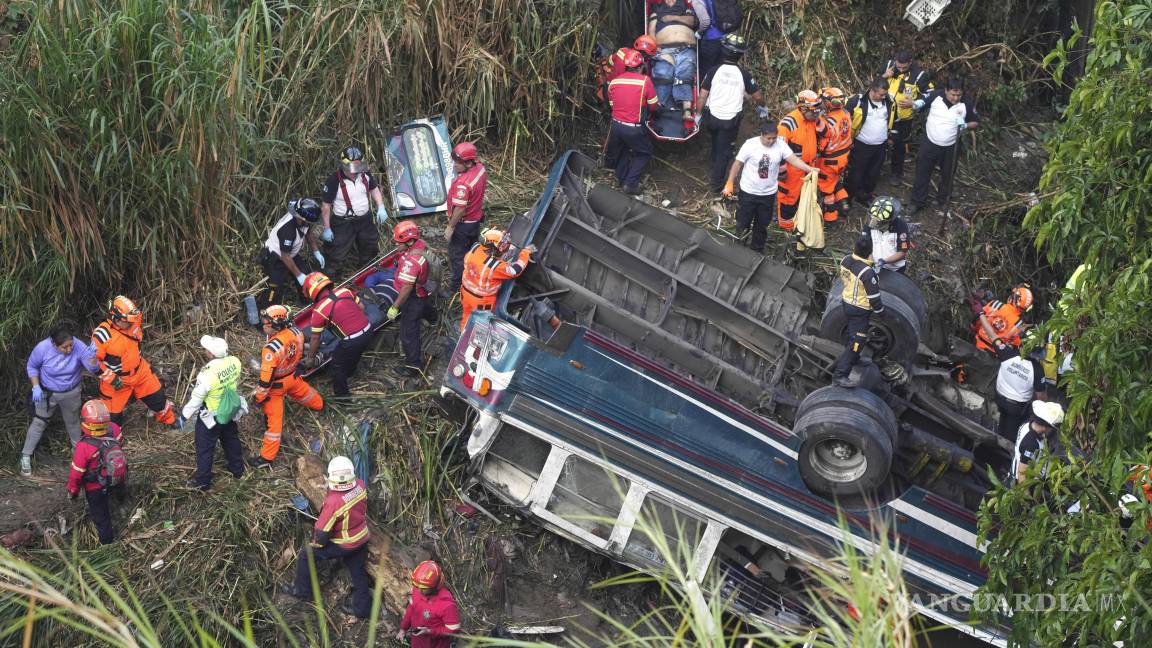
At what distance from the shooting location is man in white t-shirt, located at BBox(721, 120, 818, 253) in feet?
34.2

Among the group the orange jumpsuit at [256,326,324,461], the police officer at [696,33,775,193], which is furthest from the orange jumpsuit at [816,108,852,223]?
the orange jumpsuit at [256,326,324,461]

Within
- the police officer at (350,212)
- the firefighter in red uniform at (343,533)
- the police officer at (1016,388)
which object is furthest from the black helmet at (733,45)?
the firefighter in red uniform at (343,533)

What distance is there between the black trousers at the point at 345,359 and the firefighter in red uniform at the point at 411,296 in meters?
0.33

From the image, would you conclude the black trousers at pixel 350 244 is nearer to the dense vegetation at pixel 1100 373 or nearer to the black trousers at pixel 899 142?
the black trousers at pixel 899 142

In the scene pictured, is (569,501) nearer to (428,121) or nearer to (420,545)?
(420,545)

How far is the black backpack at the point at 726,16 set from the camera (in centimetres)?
1227

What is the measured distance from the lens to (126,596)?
25.9ft

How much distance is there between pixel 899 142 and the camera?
1201cm

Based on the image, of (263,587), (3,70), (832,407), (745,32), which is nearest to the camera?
(832,407)

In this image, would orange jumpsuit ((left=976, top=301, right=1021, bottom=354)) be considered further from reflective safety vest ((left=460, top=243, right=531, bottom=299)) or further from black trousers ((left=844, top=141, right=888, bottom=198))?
reflective safety vest ((left=460, top=243, right=531, bottom=299))

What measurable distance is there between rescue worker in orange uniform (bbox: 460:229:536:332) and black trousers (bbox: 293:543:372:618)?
1862 millimetres

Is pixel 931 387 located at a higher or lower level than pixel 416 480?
higher

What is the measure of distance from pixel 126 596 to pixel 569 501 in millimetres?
3082

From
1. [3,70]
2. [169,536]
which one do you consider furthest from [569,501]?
[3,70]
